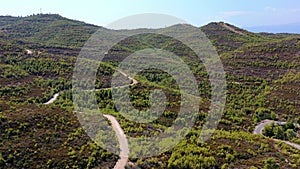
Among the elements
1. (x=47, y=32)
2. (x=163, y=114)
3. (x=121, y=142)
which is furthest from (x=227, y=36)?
(x=121, y=142)

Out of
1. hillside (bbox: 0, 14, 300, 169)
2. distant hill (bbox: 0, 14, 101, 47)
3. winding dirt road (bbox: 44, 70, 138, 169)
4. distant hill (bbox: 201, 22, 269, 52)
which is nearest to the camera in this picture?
winding dirt road (bbox: 44, 70, 138, 169)

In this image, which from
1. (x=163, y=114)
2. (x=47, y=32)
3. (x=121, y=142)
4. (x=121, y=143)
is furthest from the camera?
(x=47, y=32)

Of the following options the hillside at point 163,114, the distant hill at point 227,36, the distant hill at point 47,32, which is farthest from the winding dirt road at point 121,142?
the distant hill at point 47,32

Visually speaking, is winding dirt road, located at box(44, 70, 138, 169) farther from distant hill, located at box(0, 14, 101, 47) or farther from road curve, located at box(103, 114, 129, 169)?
distant hill, located at box(0, 14, 101, 47)

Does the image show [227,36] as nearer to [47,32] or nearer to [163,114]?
[47,32]

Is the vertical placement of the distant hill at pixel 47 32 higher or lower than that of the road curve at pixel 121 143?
higher

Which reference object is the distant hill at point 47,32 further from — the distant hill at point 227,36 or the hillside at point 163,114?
the distant hill at point 227,36

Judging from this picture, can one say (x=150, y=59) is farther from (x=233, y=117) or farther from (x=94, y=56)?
(x=233, y=117)

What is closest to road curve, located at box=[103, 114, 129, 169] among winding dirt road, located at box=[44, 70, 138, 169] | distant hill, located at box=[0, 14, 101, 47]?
winding dirt road, located at box=[44, 70, 138, 169]
